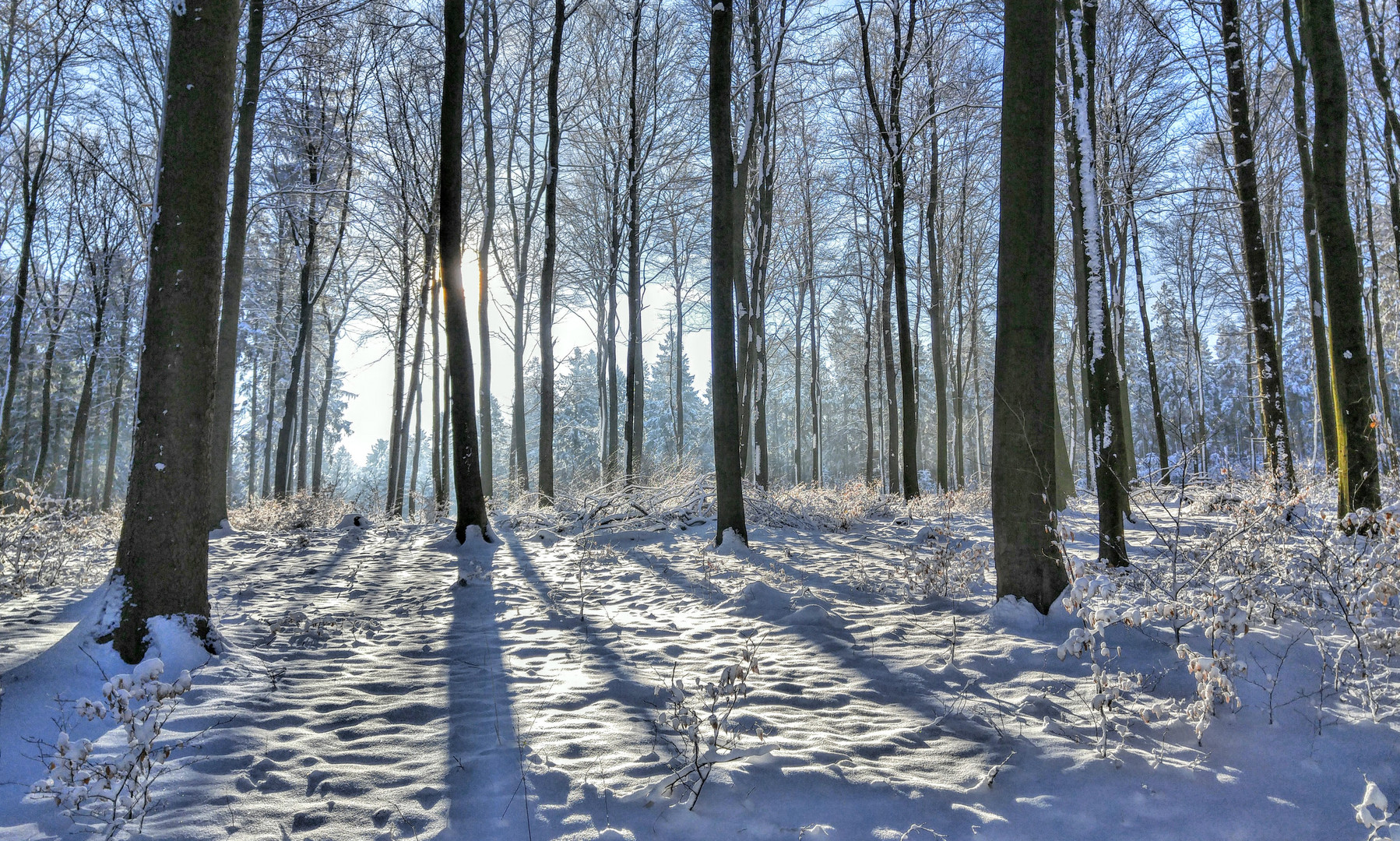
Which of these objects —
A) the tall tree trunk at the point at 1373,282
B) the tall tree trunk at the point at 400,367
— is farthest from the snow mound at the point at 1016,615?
the tall tree trunk at the point at 400,367

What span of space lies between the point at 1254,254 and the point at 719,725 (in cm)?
1037

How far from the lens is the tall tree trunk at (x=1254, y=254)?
8.65m

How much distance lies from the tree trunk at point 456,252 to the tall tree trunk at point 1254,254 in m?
10.4

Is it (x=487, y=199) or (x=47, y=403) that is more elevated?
(x=487, y=199)

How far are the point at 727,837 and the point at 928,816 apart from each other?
0.76 metres

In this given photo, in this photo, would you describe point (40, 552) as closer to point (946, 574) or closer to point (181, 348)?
point (181, 348)

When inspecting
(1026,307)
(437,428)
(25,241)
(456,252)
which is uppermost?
(25,241)

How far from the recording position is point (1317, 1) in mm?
6426

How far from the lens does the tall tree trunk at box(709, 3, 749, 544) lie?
8039 mm

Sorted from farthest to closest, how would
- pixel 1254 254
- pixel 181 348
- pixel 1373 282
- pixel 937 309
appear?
pixel 1373 282 < pixel 937 309 < pixel 1254 254 < pixel 181 348

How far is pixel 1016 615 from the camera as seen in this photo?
442cm

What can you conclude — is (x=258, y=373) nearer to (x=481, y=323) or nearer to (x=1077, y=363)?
(x=481, y=323)

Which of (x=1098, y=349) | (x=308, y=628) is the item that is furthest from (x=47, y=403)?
(x=1098, y=349)

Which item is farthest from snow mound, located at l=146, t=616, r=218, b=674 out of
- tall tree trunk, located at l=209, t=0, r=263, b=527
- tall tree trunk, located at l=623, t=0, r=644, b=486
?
tall tree trunk, located at l=623, t=0, r=644, b=486
